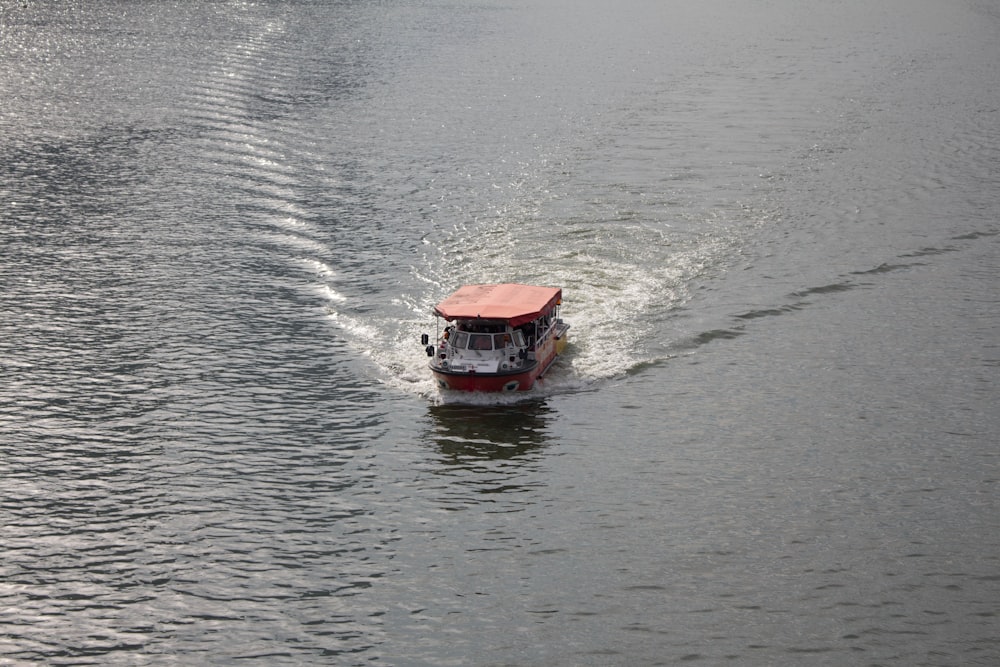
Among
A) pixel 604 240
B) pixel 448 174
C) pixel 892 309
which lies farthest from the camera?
pixel 448 174

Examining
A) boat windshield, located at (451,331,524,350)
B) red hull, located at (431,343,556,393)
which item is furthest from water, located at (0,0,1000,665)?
boat windshield, located at (451,331,524,350)

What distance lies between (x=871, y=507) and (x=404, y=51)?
265ft

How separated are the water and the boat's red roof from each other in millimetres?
3028

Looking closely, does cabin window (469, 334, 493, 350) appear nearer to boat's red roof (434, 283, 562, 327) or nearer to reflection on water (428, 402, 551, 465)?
boat's red roof (434, 283, 562, 327)

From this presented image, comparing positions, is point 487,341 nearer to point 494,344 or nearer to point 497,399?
point 494,344

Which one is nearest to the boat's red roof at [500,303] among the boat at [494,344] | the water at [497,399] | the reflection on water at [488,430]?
the boat at [494,344]

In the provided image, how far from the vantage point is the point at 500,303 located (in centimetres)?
4641

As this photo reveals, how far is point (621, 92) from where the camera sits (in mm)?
91812

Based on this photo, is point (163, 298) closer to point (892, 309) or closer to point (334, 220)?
point (334, 220)

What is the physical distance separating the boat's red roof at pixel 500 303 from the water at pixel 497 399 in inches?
119

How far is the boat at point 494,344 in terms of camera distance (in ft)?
146

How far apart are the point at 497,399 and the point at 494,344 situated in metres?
2.26

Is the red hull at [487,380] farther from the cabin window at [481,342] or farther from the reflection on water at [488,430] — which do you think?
the cabin window at [481,342]

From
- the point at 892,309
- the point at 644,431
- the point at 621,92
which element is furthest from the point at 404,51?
the point at 644,431
